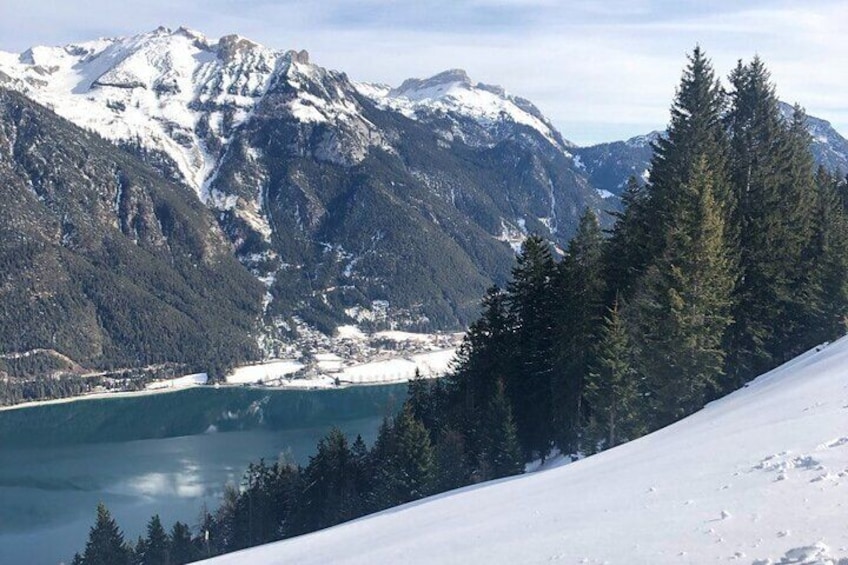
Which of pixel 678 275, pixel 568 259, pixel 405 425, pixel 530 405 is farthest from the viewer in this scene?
pixel 405 425

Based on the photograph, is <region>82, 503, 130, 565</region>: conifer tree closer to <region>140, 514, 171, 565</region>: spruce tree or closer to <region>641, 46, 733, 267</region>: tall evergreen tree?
<region>140, 514, 171, 565</region>: spruce tree

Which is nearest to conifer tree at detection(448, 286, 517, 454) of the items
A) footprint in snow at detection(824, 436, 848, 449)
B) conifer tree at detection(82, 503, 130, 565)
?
footprint in snow at detection(824, 436, 848, 449)

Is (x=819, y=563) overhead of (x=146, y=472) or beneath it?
overhead

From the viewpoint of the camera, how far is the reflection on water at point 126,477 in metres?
85.6

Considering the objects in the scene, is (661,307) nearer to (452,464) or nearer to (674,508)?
(674,508)

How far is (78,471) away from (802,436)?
12332cm

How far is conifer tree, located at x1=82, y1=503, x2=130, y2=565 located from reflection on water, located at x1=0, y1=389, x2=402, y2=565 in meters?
20.0

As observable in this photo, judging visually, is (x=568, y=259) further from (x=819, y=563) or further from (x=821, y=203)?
(x=819, y=563)

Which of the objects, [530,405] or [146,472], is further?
[146,472]

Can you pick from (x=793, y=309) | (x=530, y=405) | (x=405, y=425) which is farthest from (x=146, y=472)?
(x=793, y=309)

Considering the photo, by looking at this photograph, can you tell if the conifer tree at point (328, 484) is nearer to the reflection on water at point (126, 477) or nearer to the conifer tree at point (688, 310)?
the conifer tree at point (688, 310)

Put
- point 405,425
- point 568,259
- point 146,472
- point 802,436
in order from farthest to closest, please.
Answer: point 146,472 < point 405,425 < point 568,259 < point 802,436

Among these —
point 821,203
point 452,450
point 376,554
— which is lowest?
point 452,450

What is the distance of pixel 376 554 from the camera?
13703 millimetres
